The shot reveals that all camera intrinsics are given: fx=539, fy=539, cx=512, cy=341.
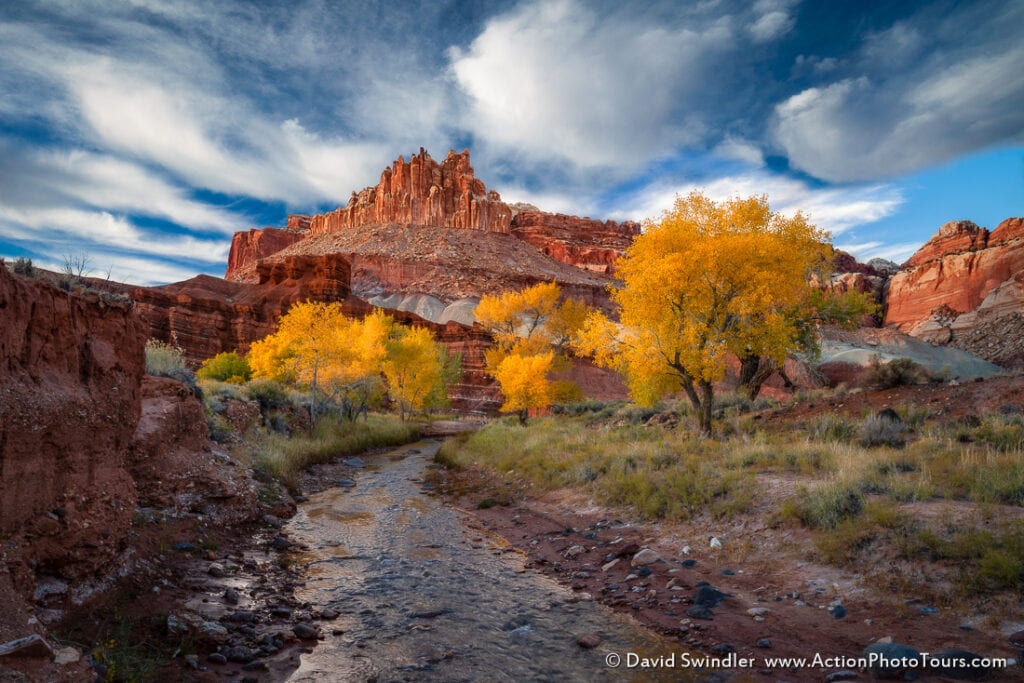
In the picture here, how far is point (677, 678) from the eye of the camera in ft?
19.0

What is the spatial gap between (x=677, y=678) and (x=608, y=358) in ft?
42.1

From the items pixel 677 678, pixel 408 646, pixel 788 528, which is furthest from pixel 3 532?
pixel 788 528

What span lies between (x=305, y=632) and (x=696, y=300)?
14150 mm

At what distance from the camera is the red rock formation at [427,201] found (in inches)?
5935

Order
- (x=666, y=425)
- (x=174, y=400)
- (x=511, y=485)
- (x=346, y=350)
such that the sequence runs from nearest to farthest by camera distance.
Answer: (x=174, y=400) < (x=511, y=485) < (x=666, y=425) < (x=346, y=350)

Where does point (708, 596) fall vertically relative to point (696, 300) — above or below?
below

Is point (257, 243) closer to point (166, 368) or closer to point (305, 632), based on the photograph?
point (166, 368)

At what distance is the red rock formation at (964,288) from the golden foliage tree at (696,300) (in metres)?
62.1

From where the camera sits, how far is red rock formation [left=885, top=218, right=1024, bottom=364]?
73.3 metres

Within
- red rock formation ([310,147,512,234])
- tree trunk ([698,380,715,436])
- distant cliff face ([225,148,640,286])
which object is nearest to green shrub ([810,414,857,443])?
tree trunk ([698,380,715,436])

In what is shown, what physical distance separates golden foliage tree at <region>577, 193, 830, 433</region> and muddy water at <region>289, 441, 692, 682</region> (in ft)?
26.2

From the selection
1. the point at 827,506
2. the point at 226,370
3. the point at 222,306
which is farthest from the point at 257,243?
the point at 827,506

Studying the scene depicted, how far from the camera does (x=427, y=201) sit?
153 m

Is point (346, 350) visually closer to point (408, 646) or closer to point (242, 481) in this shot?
point (242, 481)
